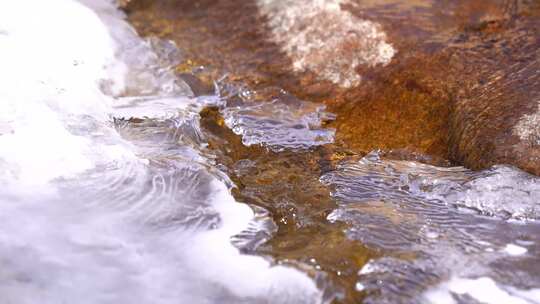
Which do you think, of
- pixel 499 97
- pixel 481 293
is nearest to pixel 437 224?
pixel 481 293

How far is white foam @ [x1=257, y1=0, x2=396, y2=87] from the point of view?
3572mm

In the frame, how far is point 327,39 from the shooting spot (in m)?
3.77

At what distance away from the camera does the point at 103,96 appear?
3.31 meters

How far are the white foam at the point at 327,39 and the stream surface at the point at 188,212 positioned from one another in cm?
43

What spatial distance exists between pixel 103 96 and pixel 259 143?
0.94 metres

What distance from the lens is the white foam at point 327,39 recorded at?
3572 mm

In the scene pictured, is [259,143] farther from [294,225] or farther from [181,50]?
[181,50]

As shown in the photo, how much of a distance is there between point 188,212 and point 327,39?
72.4 inches

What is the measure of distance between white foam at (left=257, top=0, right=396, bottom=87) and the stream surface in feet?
1.43

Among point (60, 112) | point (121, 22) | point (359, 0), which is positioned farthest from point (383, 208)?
point (121, 22)

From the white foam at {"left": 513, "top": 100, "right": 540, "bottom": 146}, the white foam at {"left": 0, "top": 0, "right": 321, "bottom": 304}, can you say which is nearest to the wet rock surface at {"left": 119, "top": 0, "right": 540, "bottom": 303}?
the white foam at {"left": 513, "top": 100, "right": 540, "bottom": 146}

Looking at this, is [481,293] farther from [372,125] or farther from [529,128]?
[372,125]

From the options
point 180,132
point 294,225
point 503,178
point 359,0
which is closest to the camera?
point 294,225

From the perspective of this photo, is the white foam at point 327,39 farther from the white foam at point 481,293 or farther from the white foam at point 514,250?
the white foam at point 481,293
